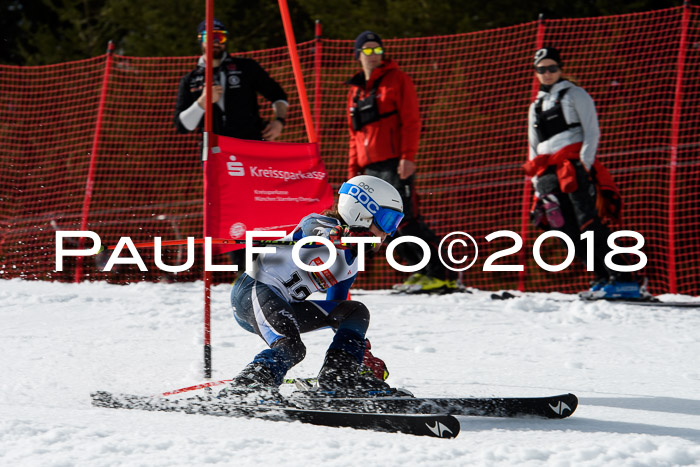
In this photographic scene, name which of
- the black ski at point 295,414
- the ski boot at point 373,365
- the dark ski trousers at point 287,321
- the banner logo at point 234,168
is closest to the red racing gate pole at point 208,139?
the banner logo at point 234,168

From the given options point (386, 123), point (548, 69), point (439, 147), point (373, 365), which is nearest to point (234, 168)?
point (373, 365)

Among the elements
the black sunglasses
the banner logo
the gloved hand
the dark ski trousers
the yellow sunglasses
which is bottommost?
the dark ski trousers

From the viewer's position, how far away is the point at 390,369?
4918 mm

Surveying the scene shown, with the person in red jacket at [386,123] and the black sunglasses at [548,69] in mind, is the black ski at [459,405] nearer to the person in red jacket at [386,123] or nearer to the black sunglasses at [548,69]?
the person in red jacket at [386,123]

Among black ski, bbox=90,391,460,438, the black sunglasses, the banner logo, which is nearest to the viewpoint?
black ski, bbox=90,391,460,438

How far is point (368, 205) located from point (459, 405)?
0.96 m

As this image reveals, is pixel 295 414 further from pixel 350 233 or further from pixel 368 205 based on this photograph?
pixel 368 205

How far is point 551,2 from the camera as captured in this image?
12164 millimetres

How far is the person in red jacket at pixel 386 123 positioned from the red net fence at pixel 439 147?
59.4 inches

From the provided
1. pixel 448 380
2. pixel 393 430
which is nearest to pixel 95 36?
pixel 448 380

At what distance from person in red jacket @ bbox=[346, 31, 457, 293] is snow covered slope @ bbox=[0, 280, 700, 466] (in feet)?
3.11

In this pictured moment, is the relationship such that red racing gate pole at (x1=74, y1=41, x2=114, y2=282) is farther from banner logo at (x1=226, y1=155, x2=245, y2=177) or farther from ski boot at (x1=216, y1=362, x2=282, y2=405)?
Answer: ski boot at (x1=216, y1=362, x2=282, y2=405)

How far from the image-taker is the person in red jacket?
24.0 feet

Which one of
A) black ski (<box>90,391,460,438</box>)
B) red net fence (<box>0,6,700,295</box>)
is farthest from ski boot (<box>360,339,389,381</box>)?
red net fence (<box>0,6,700,295</box>)
